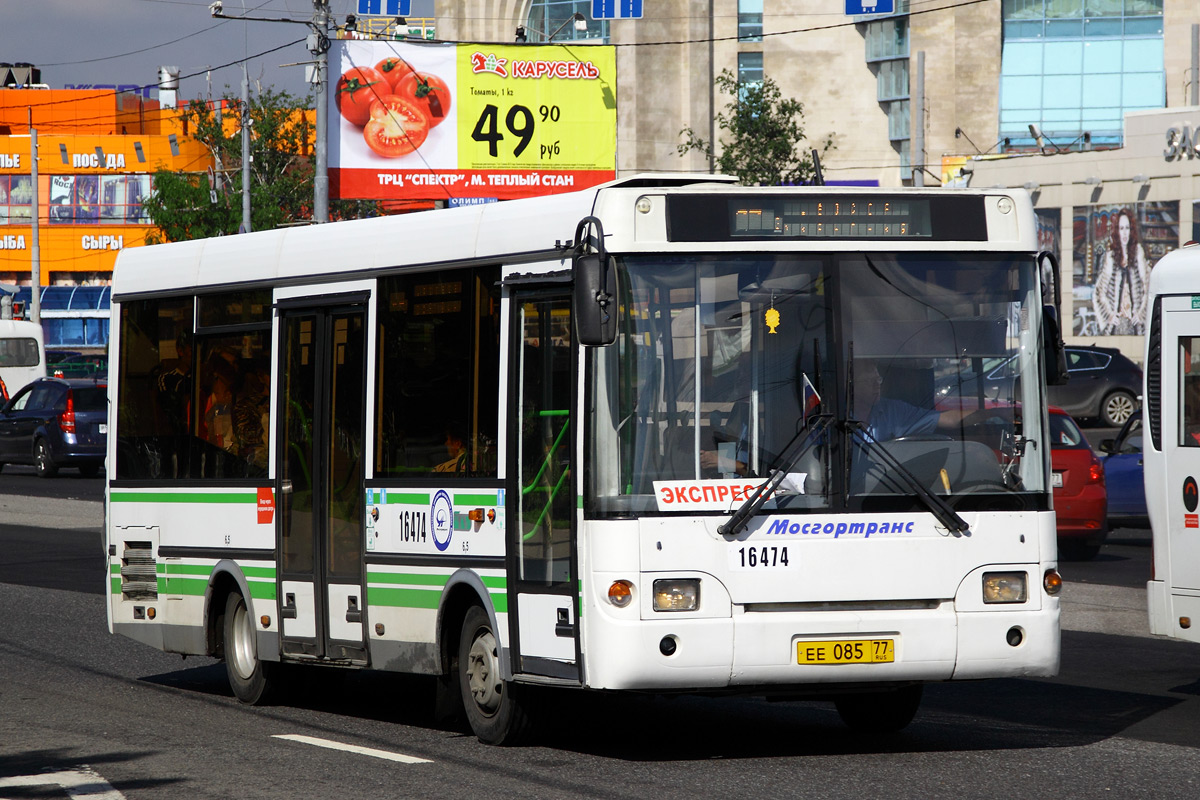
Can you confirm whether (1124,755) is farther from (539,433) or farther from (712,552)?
(539,433)

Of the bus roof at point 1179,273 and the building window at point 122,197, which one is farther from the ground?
the building window at point 122,197

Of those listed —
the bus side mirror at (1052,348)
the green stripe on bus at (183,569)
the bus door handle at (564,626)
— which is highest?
the bus side mirror at (1052,348)

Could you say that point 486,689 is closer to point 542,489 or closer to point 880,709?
point 542,489

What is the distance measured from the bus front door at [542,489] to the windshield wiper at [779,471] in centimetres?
71

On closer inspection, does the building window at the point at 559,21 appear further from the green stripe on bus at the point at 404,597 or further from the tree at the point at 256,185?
the green stripe on bus at the point at 404,597

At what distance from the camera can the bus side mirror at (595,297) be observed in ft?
26.5

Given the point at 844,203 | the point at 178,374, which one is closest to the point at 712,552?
the point at 844,203

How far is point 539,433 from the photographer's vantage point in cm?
874

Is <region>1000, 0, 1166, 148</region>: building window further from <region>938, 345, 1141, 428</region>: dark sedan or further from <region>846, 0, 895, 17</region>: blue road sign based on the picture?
<region>938, 345, 1141, 428</region>: dark sedan

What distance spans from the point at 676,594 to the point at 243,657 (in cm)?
404

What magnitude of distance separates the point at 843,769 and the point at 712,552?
3.72 feet

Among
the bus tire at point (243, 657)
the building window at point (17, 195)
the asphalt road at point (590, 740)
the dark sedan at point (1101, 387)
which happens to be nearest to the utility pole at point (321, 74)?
the dark sedan at point (1101, 387)

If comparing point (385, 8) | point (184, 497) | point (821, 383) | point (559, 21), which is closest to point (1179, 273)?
point (821, 383)

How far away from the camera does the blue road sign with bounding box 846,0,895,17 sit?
4081 cm
